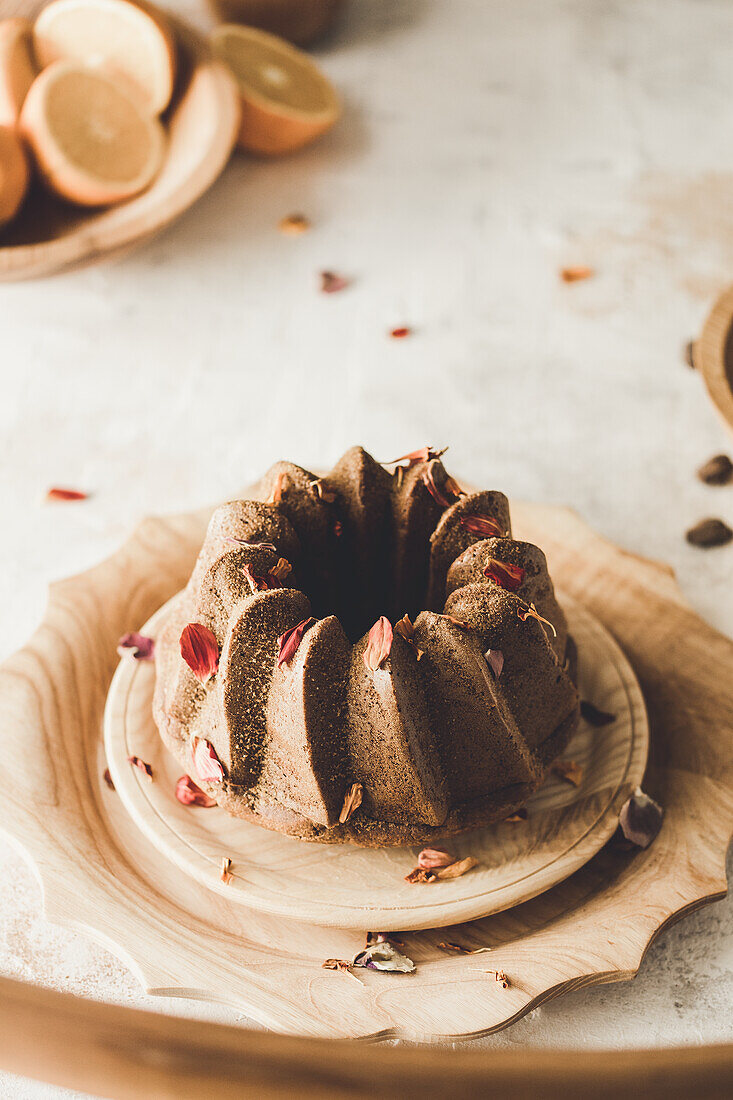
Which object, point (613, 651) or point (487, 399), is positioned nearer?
point (613, 651)

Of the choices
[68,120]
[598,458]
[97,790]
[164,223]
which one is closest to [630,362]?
[598,458]

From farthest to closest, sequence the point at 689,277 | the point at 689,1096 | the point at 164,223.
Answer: the point at 689,277
the point at 164,223
the point at 689,1096

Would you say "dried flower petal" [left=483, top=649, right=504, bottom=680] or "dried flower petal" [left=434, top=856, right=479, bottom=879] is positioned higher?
"dried flower petal" [left=483, top=649, right=504, bottom=680]

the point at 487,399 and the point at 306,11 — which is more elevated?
the point at 306,11

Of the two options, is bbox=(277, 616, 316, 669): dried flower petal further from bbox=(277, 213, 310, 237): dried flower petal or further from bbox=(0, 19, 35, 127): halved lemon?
bbox=(277, 213, 310, 237): dried flower petal

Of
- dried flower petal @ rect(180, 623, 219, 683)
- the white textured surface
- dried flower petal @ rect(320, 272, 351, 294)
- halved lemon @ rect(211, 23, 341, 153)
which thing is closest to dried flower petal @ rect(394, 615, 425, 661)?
dried flower petal @ rect(180, 623, 219, 683)

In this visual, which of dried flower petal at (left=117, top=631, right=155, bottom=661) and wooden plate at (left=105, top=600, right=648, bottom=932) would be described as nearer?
wooden plate at (left=105, top=600, right=648, bottom=932)

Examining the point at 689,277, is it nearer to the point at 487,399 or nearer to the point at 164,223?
the point at 487,399
